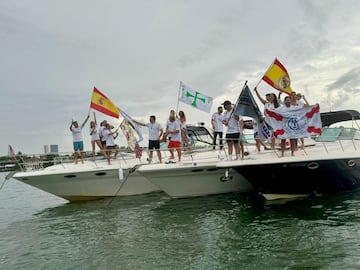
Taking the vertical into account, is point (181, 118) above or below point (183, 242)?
above

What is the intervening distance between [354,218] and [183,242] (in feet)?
13.0

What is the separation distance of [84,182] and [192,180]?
12.7 feet

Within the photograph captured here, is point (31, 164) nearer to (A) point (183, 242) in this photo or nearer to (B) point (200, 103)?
(B) point (200, 103)

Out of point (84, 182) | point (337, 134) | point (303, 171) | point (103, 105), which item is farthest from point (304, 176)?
point (103, 105)

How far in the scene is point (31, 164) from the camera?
15094 mm

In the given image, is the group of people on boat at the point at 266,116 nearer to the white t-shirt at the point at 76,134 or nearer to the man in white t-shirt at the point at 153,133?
the man in white t-shirt at the point at 153,133

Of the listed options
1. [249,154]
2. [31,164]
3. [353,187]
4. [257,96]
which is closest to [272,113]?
[257,96]

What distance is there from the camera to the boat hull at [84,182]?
13.9 m

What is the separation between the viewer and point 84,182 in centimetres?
1442

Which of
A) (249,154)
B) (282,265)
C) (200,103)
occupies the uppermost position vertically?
(200,103)

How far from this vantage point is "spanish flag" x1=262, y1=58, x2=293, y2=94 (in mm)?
13102

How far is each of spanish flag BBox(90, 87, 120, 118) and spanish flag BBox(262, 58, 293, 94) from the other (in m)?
5.87

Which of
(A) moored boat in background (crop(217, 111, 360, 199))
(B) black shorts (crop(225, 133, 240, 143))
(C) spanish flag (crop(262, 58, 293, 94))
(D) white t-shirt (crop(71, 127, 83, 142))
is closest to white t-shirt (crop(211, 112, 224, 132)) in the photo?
(C) spanish flag (crop(262, 58, 293, 94))

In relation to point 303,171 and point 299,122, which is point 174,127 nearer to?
point 299,122
